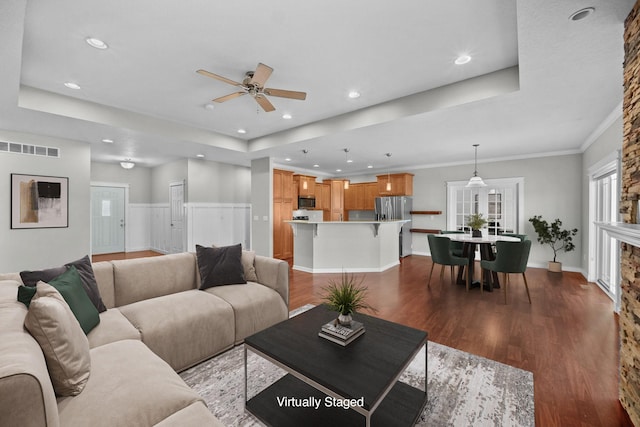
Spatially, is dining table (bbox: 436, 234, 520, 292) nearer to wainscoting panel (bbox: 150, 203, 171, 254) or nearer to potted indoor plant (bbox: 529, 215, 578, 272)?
potted indoor plant (bbox: 529, 215, 578, 272)

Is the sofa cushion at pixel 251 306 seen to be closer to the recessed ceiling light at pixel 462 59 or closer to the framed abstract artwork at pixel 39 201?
the recessed ceiling light at pixel 462 59

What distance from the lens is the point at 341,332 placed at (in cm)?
175

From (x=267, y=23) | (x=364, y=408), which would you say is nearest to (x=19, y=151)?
(x=267, y=23)

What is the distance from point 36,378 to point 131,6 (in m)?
2.44

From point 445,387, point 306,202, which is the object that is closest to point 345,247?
point 306,202

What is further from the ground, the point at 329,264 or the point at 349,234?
the point at 349,234

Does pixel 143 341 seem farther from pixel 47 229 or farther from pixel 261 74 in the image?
pixel 47 229

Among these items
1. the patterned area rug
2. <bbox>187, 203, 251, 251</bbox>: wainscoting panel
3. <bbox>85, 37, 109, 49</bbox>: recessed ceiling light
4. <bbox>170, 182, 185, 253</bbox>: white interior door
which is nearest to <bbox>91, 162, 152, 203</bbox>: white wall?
<bbox>170, 182, 185, 253</bbox>: white interior door

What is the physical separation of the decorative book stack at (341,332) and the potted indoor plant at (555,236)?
5885 mm

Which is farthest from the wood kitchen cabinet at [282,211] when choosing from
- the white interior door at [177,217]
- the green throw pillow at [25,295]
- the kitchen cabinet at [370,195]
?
the green throw pillow at [25,295]

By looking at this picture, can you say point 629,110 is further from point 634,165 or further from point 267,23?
point 267,23

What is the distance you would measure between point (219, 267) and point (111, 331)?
1.09 meters

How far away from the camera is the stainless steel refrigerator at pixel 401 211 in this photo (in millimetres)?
7504

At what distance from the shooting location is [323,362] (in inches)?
59.3
